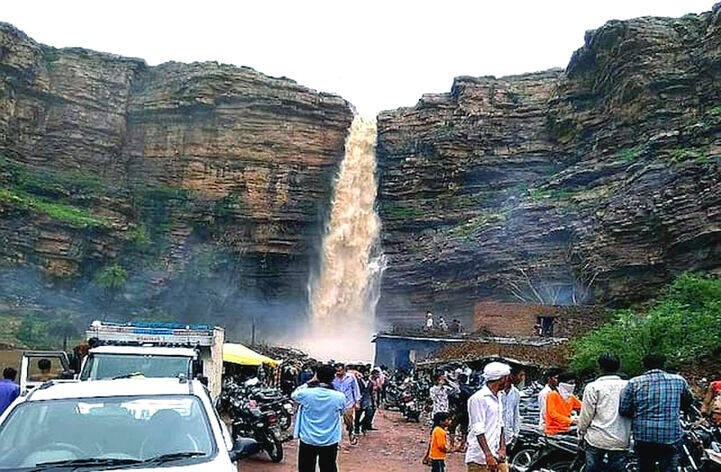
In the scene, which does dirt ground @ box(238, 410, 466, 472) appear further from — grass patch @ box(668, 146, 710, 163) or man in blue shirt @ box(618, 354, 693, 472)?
grass patch @ box(668, 146, 710, 163)

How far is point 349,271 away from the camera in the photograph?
51188mm

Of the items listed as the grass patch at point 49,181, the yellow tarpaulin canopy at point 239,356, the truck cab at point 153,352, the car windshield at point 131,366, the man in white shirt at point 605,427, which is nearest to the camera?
the man in white shirt at point 605,427

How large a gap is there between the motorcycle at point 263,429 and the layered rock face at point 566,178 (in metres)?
27.3

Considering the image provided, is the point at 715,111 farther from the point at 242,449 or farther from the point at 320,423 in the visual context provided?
the point at 242,449

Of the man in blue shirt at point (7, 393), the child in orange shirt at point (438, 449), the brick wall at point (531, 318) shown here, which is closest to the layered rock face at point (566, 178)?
the brick wall at point (531, 318)

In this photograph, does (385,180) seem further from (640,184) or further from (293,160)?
(640,184)

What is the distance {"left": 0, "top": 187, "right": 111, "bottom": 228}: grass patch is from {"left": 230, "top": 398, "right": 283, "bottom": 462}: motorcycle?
1597 inches

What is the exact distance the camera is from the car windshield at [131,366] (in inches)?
429

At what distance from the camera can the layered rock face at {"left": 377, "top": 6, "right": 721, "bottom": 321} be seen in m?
37.2

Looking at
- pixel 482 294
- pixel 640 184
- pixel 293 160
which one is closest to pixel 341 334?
pixel 482 294

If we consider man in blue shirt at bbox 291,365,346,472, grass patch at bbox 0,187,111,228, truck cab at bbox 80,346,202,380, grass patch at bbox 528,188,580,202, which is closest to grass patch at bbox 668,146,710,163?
grass patch at bbox 528,188,580,202

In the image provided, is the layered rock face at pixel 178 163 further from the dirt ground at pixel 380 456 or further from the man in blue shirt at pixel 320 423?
the man in blue shirt at pixel 320 423

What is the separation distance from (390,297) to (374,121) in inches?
602

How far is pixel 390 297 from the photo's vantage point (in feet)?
162
